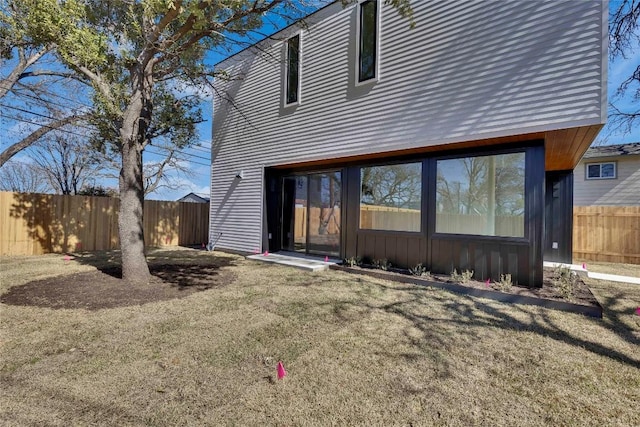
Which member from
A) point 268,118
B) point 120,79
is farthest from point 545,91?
point 120,79

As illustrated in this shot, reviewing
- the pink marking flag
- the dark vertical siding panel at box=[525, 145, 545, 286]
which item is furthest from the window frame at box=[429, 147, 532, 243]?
the pink marking flag

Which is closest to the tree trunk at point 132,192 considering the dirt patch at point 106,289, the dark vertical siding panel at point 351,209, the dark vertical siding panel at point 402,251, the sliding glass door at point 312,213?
the dirt patch at point 106,289

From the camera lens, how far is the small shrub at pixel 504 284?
4.49 m

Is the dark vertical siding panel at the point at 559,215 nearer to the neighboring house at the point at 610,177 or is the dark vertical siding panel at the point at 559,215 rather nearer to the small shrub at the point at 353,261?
the small shrub at the point at 353,261

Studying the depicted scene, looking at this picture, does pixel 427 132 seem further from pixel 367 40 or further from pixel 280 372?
pixel 280 372

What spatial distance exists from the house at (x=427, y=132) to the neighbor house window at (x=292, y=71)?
0.04 meters

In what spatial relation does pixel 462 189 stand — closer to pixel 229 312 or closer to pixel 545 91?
pixel 545 91

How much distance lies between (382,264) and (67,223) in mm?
8956

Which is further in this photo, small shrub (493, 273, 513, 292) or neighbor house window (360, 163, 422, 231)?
neighbor house window (360, 163, 422, 231)

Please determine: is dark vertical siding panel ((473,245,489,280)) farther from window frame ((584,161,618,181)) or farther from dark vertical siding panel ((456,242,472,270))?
window frame ((584,161,618,181))

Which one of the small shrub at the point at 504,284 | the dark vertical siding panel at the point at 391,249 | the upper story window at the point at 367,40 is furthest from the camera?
→ the upper story window at the point at 367,40

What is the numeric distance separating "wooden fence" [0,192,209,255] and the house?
3.98 meters

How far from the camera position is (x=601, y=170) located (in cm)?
1152

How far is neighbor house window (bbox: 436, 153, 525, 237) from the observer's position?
486 centimetres
